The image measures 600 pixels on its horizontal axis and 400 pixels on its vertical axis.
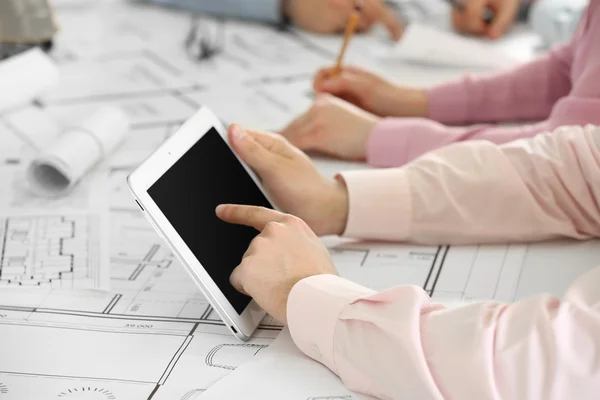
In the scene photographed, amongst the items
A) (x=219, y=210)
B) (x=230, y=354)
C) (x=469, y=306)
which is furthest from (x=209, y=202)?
(x=469, y=306)

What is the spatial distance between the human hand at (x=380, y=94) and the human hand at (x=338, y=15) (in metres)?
0.26

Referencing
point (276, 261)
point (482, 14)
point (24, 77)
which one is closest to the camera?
point (276, 261)

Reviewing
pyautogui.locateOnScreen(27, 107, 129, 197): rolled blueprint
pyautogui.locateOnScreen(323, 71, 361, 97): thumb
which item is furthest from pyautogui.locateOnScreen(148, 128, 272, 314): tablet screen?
pyautogui.locateOnScreen(323, 71, 361, 97): thumb

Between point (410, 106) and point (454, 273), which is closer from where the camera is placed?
point (454, 273)

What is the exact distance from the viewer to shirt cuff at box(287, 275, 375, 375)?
1.87 ft

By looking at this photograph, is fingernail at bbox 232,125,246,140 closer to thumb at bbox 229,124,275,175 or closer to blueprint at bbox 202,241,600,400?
thumb at bbox 229,124,275,175

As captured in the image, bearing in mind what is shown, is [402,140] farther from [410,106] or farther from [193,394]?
[193,394]

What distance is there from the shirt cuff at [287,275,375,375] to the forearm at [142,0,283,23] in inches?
30.4

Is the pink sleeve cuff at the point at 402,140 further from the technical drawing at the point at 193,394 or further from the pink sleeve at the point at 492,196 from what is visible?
the technical drawing at the point at 193,394

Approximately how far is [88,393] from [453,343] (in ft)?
0.81

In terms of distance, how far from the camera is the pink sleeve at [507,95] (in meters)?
0.98

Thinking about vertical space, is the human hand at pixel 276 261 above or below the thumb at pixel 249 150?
below

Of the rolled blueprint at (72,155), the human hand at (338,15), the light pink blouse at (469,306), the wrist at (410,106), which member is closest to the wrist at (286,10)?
the human hand at (338,15)

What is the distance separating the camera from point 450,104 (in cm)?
100
